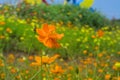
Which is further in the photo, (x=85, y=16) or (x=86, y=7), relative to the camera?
(x=86, y=7)

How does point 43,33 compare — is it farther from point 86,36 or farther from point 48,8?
point 48,8

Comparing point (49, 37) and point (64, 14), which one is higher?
point (49, 37)

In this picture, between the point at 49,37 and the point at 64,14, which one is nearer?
the point at 49,37

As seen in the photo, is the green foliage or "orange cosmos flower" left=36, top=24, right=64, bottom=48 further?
the green foliage

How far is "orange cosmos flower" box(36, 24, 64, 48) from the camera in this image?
162 cm

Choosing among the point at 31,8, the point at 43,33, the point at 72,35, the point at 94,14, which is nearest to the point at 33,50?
the point at 72,35

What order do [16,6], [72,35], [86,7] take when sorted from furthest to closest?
[86,7] < [16,6] < [72,35]

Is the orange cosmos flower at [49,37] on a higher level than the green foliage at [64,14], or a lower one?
higher

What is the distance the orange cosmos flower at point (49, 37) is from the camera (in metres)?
1.62

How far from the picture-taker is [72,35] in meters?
6.98

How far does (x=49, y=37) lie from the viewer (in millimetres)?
1666

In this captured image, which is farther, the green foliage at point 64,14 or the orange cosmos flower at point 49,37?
the green foliage at point 64,14

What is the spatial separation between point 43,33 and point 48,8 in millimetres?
10040

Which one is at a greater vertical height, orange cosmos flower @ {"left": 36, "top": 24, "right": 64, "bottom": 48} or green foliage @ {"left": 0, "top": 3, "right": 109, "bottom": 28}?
orange cosmos flower @ {"left": 36, "top": 24, "right": 64, "bottom": 48}
